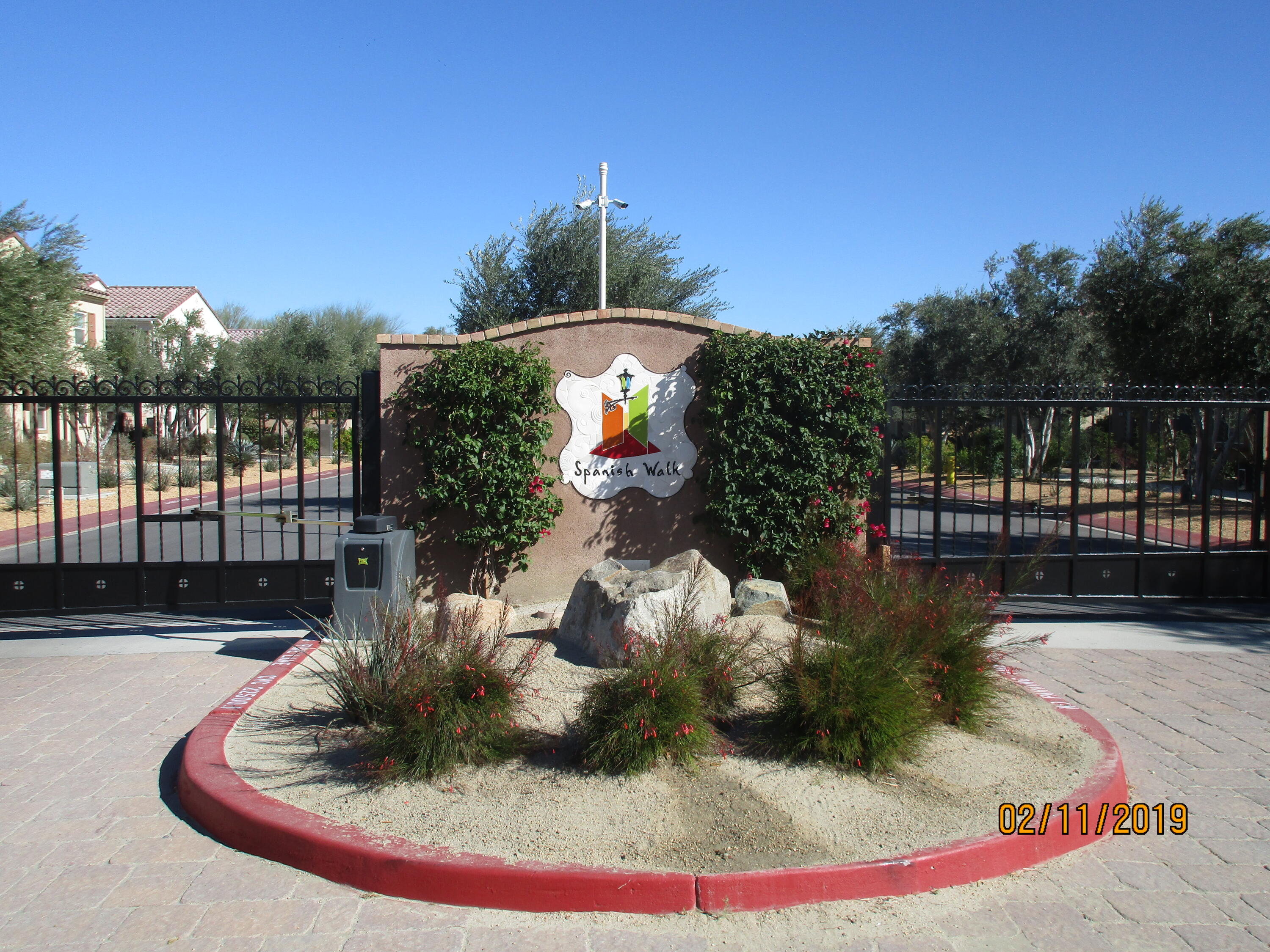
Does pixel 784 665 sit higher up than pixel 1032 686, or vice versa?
pixel 784 665

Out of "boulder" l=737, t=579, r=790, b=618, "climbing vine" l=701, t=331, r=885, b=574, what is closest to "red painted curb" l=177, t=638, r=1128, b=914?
"boulder" l=737, t=579, r=790, b=618

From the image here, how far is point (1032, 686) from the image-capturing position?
6234 millimetres

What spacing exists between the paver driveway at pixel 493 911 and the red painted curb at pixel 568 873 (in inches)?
1.9

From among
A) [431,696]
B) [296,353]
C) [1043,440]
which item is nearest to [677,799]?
[431,696]

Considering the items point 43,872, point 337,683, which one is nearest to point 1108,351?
point 337,683

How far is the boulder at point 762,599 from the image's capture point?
6934mm

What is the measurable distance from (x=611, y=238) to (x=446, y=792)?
735 inches

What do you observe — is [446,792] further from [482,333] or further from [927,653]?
[482,333]

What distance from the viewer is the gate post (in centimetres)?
788

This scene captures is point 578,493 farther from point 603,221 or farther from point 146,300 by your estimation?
point 146,300

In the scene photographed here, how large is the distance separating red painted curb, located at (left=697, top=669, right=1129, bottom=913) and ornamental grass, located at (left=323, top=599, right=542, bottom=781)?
4.55 feet

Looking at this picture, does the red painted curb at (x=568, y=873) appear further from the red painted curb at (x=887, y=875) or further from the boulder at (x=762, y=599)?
the boulder at (x=762, y=599)
